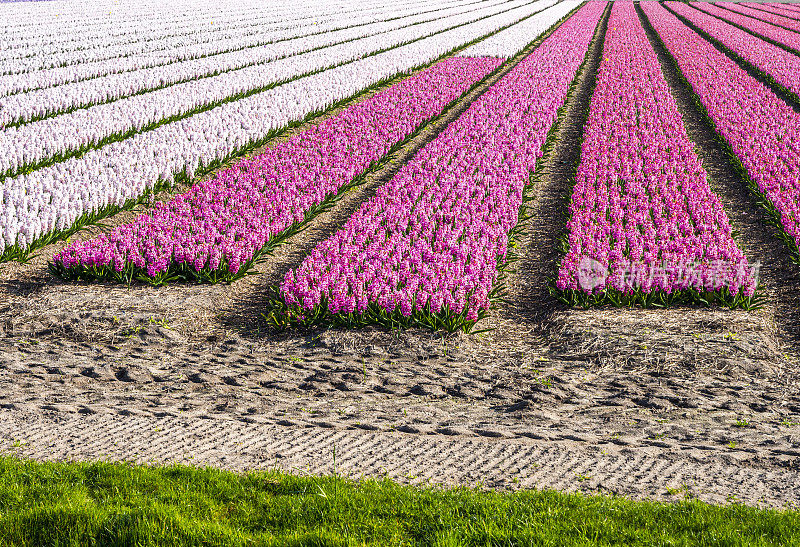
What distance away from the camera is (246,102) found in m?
20.0

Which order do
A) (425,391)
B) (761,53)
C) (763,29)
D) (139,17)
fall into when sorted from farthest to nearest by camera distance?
(139,17) < (763,29) < (761,53) < (425,391)

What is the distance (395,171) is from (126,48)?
23203mm

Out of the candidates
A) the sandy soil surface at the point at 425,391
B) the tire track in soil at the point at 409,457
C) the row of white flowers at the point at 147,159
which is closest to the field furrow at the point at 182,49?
the row of white flowers at the point at 147,159

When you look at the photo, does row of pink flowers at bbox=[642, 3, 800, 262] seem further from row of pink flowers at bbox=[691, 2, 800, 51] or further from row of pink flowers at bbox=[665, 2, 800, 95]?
row of pink flowers at bbox=[691, 2, 800, 51]

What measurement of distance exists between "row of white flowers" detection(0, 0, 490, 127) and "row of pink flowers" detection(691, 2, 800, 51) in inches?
836

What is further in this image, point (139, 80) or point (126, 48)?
point (126, 48)

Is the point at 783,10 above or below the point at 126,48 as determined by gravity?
above

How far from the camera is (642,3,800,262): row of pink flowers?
12539mm

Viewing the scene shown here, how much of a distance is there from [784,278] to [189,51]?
28377 millimetres

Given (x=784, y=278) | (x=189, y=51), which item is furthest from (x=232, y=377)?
(x=189, y=51)

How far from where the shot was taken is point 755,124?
57.9ft

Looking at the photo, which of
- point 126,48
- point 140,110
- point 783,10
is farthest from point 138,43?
point 783,10

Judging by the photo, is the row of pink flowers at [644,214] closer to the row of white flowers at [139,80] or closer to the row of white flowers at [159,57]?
the row of white flowers at [139,80]

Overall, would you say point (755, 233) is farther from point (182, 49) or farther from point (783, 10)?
point (783, 10)
